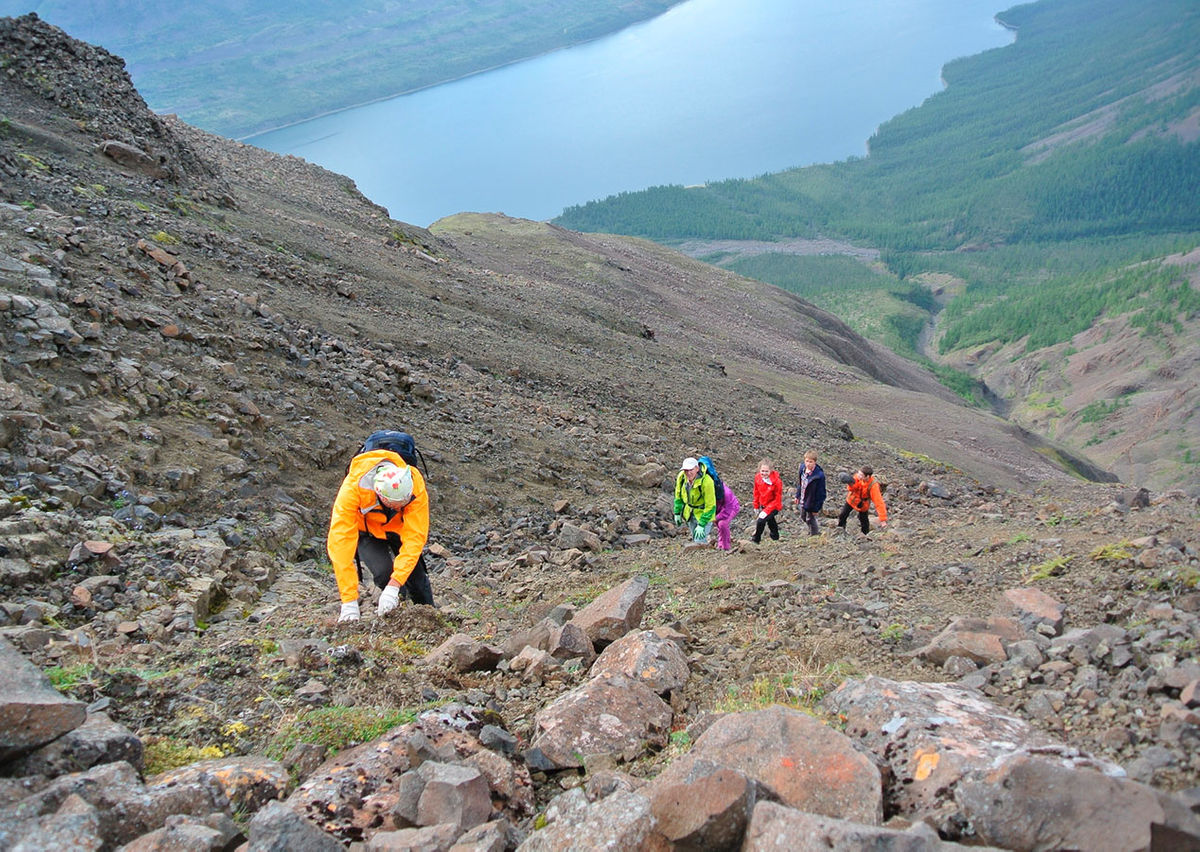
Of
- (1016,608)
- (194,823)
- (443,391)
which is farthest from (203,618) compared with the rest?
(443,391)

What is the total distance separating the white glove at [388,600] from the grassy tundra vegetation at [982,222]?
110 m

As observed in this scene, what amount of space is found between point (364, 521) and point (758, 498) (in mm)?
6880

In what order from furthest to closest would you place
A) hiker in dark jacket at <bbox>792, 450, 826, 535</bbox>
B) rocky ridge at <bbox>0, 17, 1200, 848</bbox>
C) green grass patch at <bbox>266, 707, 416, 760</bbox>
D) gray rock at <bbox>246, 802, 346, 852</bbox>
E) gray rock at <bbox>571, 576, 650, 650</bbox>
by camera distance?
hiker in dark jacket at <bbox>792, 450, 826, 535</bbox> → gray rock at <bbox>571, 576, 650, 650</bbox> → green grass patch at <bbox>266, 707, 416, 760</bbox> → rocky ridge at <bbox>0, 17, 1200, 848</bbox> → gray rock at <bbox>246, 802, 346, 852</bbox>

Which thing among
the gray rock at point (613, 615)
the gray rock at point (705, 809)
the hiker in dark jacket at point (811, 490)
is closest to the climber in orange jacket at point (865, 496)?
the hiker in dark jacket at point (811, 490)

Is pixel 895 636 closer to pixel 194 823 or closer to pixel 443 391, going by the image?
pixel 194 823

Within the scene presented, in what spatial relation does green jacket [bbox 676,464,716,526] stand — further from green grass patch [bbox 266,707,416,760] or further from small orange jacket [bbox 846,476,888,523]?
green grass patch [bbox 266,707,416,760]

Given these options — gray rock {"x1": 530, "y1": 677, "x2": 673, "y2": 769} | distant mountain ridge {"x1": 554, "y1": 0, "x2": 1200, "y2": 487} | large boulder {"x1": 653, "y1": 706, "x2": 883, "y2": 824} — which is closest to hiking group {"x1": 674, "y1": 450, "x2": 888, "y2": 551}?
gray rock {"x1": 530, "y1": 677, "x2": 673, "y2": 769}

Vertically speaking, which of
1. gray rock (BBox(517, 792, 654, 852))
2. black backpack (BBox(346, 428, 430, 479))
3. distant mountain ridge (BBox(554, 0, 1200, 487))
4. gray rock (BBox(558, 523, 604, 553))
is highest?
distant mountain ridge (BBox(554, 0, 1200, 487))

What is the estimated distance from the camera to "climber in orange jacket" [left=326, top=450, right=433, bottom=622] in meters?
6.02

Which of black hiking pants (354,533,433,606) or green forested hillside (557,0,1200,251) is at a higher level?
green forested hillside (557,0,1200,251)

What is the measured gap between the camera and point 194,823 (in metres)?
3.26

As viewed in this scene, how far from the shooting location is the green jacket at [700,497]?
1058 cm

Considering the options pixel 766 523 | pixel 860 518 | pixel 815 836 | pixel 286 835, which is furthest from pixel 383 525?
pixel 860 518

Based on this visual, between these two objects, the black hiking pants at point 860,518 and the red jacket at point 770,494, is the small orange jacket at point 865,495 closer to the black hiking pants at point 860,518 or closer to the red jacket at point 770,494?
the black hiking pants at point 860,518
